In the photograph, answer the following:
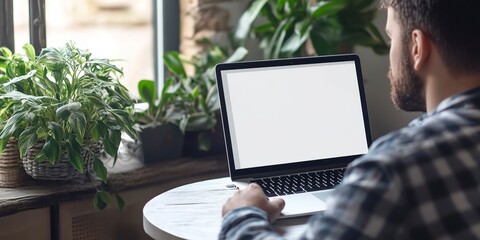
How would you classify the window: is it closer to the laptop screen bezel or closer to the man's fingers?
the laptop screen bezel

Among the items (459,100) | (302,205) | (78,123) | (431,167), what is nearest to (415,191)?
(431,167)

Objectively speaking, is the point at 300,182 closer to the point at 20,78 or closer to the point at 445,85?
the point at 445,85

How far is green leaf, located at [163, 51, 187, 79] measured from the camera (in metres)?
2.39

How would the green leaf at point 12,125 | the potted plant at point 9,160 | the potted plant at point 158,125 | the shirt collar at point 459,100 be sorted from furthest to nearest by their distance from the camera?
the potted plant at point 158,125
the potted plant at point 9,160
the green leaf at point 12,125
the shirt collar at point 459,100

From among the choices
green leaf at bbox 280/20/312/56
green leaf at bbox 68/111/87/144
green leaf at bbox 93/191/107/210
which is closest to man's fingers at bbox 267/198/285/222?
green leaf at bbox 68/111/87/144

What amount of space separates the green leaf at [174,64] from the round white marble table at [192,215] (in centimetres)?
66

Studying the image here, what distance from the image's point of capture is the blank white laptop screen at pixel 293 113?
174cm

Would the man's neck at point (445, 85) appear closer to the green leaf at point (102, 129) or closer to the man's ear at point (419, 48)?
the man's ear at point (419, 48)

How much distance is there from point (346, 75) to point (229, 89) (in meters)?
0.30

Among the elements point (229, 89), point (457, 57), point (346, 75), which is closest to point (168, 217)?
point (229, 89)

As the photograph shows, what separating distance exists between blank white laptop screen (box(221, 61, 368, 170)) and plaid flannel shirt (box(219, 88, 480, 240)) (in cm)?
69

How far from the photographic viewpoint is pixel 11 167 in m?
1.96

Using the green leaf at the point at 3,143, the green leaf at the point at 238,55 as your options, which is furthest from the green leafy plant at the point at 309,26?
the green leaf at the point at 3,143

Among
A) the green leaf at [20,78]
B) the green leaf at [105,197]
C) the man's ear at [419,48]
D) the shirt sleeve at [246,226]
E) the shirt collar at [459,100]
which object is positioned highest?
the man's ear at [419,48]
